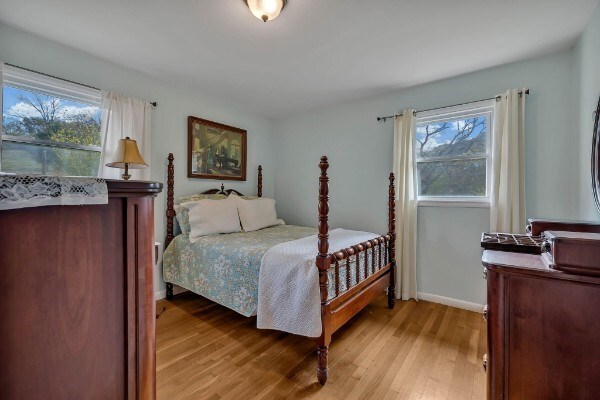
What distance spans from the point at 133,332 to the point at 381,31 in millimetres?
2281

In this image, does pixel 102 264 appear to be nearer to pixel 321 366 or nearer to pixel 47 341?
pixel 47 341

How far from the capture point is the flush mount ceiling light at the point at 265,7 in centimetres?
157

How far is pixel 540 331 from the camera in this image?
86cm

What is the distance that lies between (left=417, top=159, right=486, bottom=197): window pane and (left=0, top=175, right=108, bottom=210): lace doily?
9.69 ft

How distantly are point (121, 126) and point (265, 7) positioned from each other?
5.84 feet

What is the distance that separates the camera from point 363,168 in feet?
10.7

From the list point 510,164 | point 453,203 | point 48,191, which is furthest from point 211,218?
point 510,164

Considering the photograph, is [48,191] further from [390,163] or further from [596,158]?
[390,163]

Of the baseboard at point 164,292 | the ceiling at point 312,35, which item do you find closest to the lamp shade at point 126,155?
the ceiling at point 312,35

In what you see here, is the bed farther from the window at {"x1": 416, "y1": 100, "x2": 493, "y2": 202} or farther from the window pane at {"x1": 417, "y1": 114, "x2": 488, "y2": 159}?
the window pane at {"x1": 417, "y1": 114, "x2": 488, "y2": 159}

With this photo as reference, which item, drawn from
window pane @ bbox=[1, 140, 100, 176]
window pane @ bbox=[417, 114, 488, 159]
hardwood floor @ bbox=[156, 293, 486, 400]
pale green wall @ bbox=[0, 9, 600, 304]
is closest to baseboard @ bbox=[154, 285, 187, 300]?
hardwood floor @ bbox=[156, 293, 486, 400]

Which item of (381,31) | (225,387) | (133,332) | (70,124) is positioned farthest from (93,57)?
(225,387)

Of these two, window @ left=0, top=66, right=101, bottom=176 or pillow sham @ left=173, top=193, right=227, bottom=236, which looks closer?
window @ left=0, top=66, right=101, bottom=176

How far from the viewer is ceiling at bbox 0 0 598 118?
1682mm
